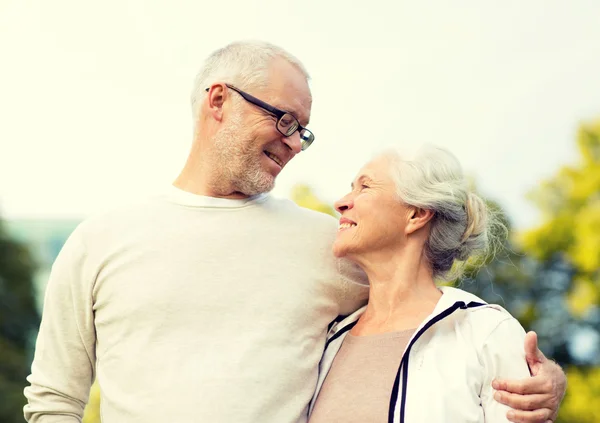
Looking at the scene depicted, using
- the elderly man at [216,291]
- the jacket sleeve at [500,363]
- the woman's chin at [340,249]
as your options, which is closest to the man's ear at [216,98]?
the elderly man at [216,291]

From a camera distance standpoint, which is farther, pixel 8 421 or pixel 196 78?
pixel 8 421

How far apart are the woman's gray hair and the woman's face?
5 centimetres

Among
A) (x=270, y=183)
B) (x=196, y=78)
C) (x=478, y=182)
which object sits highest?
(x=196, y=78)

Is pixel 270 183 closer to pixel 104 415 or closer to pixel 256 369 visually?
pixel 256 369

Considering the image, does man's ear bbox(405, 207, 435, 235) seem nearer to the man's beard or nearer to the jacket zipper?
the jacket zipper

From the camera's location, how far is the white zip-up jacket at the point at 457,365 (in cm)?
305

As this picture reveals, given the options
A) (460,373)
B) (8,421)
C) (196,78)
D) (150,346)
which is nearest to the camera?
(460,373)

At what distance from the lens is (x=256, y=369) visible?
329 centimetres

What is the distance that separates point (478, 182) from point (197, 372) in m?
15.3

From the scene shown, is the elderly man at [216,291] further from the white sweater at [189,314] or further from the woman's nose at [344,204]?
the woman's nose at [344,204]

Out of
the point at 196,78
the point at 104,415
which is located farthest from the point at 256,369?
the point at 196,78

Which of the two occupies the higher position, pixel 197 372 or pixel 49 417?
pixel 197 372

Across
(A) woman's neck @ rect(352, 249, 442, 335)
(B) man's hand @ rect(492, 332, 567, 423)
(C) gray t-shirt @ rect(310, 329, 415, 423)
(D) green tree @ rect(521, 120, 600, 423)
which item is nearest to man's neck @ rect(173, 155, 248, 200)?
Result: (A) woman's neck @ rect(352, 249, 442, 335)

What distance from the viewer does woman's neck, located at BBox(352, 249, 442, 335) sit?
137 inches
